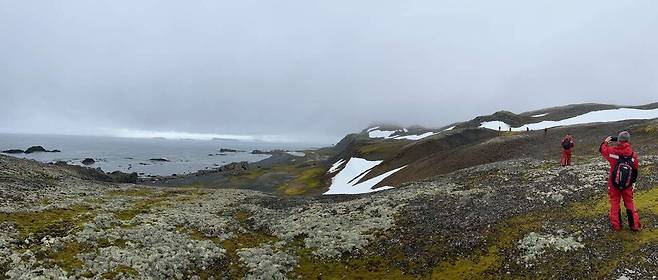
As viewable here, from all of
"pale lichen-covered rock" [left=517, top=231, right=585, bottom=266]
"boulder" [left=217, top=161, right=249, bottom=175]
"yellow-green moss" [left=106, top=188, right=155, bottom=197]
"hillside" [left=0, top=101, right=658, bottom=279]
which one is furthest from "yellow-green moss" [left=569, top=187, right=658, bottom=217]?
"boulder" [left=217, top=161, right=249, bottom=175]

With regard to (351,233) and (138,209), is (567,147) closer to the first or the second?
(351,233)

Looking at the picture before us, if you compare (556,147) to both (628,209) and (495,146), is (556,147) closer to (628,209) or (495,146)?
(495,146)

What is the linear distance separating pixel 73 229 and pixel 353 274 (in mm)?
17808

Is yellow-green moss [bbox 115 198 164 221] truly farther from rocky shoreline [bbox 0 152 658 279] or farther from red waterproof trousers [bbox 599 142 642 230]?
red waterproof trousers [bbox 599 142 642 230]

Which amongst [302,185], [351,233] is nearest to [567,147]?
[351,233]

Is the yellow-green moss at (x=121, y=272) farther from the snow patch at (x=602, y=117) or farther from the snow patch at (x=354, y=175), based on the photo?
the snow patch at (x=602, y=117)

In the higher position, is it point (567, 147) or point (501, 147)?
point (567, 147)

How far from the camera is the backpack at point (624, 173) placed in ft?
68.4

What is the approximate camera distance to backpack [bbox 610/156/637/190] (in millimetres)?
20844

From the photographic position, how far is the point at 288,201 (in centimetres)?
4306

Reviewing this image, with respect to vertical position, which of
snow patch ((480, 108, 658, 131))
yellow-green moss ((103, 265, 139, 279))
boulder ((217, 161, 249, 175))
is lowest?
boulder ((217, 161, 249, 175))

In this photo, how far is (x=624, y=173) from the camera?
822 inches

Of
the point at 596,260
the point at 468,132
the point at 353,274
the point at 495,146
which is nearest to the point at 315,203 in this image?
the point at 353,274

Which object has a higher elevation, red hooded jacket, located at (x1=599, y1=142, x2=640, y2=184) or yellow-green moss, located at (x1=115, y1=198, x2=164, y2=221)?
red hooded jacket, located at (x1=599, y1=142, x2=640, y2=184)
